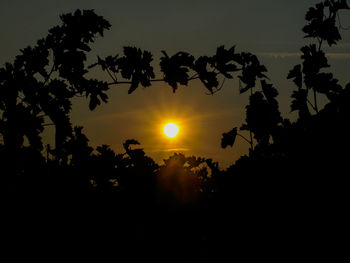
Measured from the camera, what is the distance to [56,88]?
5227 millimetres

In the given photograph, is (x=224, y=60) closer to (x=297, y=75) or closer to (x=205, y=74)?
(x=205, y=74)

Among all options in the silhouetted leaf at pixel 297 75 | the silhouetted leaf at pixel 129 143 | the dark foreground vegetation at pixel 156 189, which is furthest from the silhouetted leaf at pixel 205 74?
the silhouetted leaf at pixel 297 75

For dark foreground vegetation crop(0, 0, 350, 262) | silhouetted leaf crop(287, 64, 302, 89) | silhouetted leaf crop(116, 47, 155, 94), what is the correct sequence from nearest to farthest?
dark foreground vegetation crop(0, 0, 350, 262), silhouetted leaf crop(116, 47, 155, 94), silhouetted leaf crop(287, 64, 302, 89)

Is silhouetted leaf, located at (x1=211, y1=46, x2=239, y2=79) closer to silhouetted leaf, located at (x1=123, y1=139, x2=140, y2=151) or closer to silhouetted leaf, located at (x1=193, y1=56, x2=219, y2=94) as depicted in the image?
silhouetted leaf, located at (x1=193, y1=56, x2=219, y2=94)

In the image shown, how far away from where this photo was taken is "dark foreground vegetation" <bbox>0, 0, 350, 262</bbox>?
4387 mm

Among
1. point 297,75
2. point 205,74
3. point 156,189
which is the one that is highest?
point 297,75

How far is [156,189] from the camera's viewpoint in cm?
457

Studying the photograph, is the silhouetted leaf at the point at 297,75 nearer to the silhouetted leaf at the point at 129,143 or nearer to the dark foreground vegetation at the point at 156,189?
the dark foreground vegetation at the point at 156,189

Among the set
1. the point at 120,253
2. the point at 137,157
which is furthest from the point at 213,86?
the point at 120,253

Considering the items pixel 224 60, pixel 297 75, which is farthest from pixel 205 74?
pixel 297 75

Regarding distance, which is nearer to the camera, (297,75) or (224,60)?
(224,60)

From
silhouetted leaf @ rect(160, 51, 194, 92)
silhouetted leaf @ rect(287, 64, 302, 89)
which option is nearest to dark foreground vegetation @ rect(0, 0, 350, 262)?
silhouetted leaf @ rect(160, 51, 194, 92)

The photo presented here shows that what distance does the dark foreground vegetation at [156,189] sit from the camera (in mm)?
4387

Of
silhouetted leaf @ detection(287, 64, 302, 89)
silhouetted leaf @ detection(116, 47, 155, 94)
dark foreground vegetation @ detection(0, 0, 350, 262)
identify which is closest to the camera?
dark foreground vegetation @ detection(0, 0, 350, 262)
